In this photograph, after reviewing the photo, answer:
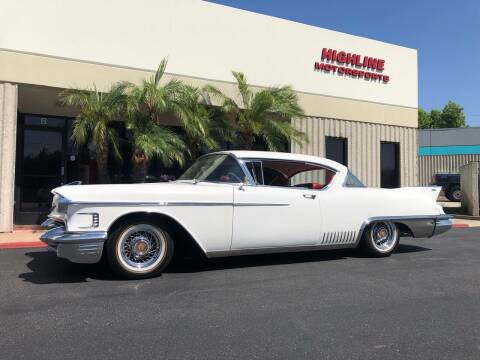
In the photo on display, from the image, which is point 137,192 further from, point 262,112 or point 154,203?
point 262,112

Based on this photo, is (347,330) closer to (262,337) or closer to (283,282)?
(262,337)

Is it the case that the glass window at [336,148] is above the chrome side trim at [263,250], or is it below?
above

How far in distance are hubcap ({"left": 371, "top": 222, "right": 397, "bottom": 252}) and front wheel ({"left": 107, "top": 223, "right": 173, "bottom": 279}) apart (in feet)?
11.1

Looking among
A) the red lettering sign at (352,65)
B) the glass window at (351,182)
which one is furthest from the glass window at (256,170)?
the red lettering sign at (352,65)

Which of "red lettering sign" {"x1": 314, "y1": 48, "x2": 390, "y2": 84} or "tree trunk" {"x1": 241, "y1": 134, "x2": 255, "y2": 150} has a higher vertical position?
"red lettering sign" {"x1": 314, "y1": 48, "x2": 390, "y2": 84}

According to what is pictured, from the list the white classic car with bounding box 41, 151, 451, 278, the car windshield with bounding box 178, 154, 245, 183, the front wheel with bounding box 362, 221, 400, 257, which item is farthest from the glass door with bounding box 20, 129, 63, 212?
the front wheel with bounding box 362, 221, 400, 257

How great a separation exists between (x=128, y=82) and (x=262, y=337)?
28.3 feet

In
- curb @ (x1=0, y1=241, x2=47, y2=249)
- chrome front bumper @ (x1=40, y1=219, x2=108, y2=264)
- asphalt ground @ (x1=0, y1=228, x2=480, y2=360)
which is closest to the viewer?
asphalt ground @ (x1=0, y1=228, x2=480, y2=360)

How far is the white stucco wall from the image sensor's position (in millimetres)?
10938

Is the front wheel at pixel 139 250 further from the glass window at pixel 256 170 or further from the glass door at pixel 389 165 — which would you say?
the glass door at pixel 389 165

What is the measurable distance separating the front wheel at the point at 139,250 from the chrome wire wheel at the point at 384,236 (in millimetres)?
3362

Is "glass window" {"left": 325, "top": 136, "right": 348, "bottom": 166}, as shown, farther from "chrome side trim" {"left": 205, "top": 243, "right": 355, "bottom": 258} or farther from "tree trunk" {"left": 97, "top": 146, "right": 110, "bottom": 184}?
"chrome side trim" {"left": 205, "top": 243, "right": 355, "bottom": 258}

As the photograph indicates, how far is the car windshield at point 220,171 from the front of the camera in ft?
20.5

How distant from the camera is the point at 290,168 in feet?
22.7
